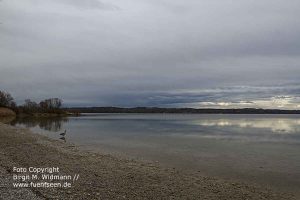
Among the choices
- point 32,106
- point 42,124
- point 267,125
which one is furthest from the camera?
point 32,106

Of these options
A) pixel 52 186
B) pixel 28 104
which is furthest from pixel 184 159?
pixel 28 104

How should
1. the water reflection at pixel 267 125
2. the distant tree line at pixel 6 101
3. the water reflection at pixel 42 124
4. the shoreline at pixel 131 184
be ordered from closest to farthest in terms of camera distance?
1. the shoreline at pixel 131 184
2. the water reflection at pixel 267 125
3. the water reflection at pixel 42 124
4. the distant tree line at pixel 6 101

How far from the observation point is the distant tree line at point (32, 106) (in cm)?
13325

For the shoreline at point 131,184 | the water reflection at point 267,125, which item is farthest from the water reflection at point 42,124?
the shoreline at point 131,184

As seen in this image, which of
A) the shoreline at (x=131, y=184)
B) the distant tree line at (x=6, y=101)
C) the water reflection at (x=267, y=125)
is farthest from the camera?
the distant tree line at (x=6, y=101)

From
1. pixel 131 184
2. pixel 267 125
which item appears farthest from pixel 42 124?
pixel 131 184

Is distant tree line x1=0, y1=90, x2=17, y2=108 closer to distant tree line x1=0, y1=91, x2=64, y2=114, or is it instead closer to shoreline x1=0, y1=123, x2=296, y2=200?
distant tree line x1=0, y1=91, x2=64, y2=114

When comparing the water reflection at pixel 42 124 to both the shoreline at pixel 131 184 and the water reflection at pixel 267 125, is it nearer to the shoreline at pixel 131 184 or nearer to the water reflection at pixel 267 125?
the water reflection at pixel 267 125

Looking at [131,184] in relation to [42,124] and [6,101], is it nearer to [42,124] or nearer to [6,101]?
[42,124]

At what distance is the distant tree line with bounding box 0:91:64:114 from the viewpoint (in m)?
133

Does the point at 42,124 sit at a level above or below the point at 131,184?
below

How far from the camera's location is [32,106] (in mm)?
160250

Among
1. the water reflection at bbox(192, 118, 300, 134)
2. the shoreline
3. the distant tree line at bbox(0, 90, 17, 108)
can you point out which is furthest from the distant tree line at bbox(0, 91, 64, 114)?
the shoreline

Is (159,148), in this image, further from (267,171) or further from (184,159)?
(267,171)
